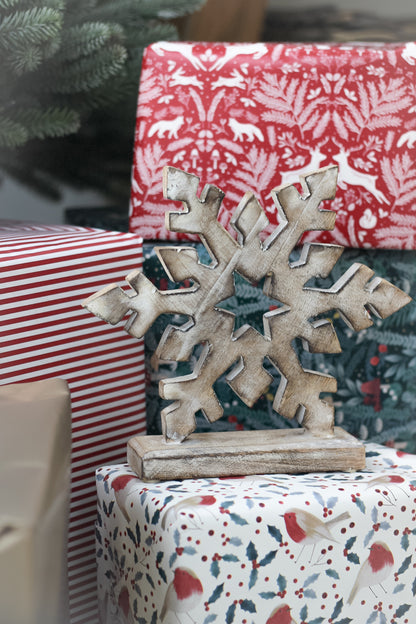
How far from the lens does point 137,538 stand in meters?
0.58

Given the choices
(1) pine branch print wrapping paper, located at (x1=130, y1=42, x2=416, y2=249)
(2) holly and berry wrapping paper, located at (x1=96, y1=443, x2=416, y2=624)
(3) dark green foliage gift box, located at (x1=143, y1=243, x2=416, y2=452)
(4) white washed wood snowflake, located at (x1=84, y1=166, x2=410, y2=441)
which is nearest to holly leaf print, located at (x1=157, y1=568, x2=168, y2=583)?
(2) holly and berry wrapping paper, located at (x1=96, y1=443, x2=416, y2=624)

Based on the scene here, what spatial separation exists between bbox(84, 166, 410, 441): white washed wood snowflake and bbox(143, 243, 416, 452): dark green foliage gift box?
11 cm

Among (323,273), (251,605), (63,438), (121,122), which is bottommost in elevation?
(251,605)

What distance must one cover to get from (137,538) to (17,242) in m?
0.28

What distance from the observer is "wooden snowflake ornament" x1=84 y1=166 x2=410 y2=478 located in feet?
1.92

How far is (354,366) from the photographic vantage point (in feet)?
2.48

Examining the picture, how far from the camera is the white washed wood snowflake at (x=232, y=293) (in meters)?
0.58

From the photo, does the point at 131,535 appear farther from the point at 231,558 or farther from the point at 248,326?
the point at 248,326

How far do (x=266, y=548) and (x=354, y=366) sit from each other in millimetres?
264

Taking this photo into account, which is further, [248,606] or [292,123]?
[292,123]

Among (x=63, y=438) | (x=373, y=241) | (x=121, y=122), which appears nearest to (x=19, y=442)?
(x=63, y=438)

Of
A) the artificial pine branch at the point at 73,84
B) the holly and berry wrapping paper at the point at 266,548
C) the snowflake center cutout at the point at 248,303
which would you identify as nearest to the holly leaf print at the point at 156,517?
the holly and berry wrapping paper at the point at 266,548

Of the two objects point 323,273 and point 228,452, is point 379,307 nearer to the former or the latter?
point 323,273

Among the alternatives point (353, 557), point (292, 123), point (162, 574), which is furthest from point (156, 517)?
point (292, 123)
